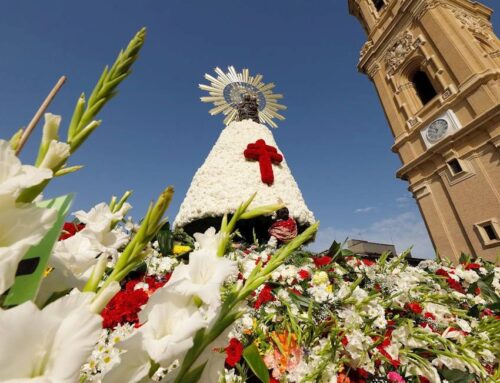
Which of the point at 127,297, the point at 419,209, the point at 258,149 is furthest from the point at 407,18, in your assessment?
the point at 127,297

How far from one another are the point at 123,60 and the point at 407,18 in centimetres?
1773

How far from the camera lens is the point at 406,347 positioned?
4.89ft

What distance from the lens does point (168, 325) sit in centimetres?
38

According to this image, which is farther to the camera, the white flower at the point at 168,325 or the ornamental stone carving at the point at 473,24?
the ornamental stone carving at the point at 473,24

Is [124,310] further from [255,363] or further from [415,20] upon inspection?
[415,20]

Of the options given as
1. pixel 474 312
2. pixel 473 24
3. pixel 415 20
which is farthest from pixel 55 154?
pixel 473 24

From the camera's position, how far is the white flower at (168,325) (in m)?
0.33

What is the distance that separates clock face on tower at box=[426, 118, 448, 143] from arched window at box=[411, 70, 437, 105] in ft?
6.87

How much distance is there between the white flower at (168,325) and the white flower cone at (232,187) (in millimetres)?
3108

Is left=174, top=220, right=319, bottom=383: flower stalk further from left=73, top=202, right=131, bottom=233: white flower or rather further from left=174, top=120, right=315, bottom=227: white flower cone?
left=174, top=120, right=315, bottom=227: white flower cone

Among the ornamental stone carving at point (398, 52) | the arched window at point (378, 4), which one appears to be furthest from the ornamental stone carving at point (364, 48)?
the arched window at point (378, 4)

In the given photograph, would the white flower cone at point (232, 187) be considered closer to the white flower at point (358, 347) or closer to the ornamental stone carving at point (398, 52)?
Result: the white flower at point (358, 347)

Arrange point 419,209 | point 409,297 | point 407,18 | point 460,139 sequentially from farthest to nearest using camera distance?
point 407,18 < point 419,209 < point 460,139 < point 409,297

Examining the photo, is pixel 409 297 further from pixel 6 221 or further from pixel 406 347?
pixel 6 221
